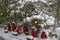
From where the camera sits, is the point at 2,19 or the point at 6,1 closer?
the point at 2,19

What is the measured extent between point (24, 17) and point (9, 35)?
3.19 feet

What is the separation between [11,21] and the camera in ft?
29.2

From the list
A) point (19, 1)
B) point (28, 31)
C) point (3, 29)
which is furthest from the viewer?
point (19, 1)

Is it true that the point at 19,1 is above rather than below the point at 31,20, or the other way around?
above

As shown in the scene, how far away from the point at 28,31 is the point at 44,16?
32.7 inches

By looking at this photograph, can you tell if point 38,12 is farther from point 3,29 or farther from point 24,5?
point 3,29

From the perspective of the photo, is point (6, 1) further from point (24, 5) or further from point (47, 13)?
point (47, 13)

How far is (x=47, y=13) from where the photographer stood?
875 centimetres

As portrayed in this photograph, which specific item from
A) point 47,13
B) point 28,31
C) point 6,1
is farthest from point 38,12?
point 6,1

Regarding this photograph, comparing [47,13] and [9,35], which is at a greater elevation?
[47,13]

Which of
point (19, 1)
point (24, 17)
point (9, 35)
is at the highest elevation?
point (19, 1)

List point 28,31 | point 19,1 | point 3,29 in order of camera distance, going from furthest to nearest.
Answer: point 19,1 → point 3,29 → point 28,31

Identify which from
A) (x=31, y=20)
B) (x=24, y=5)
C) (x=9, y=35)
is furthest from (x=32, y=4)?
(x=9, y=35)

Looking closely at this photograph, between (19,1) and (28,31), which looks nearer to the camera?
(28,31)
